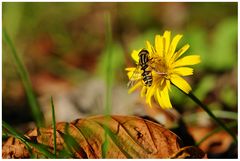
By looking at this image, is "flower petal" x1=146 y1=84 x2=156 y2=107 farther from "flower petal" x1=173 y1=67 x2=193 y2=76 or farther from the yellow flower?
"flower petal" x1=173 y1=67 x2=193 y2=76

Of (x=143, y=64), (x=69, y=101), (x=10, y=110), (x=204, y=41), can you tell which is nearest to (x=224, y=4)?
(x=204, y=41)

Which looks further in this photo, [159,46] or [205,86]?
[205,86]

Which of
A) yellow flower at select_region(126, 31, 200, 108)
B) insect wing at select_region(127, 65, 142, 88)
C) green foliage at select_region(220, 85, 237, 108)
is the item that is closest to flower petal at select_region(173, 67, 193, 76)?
yellow flower at select_region(126, 31, 200, 108)

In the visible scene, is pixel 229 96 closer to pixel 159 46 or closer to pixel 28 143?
pixel 159 46

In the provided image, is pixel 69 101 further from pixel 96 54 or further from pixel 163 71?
pixel 163 71

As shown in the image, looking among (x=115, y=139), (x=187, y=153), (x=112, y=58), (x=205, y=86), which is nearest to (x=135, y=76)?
(x=115, y=139)
